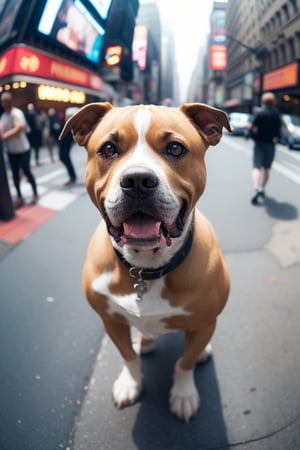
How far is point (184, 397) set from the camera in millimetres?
1687

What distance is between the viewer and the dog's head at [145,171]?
1.14 metres

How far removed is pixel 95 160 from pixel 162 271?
0.57 meters

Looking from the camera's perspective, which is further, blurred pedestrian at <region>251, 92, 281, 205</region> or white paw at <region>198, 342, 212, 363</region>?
blurred pedestrian at <region>251, 92, 281, 205</region>

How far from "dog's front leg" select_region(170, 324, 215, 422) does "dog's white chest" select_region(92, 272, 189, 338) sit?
221mm

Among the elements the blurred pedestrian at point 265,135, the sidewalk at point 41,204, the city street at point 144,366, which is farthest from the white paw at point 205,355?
the blurred pedestrian at point 265,135

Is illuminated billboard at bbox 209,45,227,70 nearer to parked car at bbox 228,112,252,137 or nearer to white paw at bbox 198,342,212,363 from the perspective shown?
parked car at bbox 228,112,252,137

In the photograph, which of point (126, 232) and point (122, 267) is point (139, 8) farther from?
point (122, 267)

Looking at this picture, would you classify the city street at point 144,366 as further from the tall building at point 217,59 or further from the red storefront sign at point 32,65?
the tall building at point 217,59

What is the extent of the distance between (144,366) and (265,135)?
420cm

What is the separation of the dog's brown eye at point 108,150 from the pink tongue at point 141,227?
0.89ft

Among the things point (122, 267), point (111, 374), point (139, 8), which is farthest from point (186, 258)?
point (139, 8)

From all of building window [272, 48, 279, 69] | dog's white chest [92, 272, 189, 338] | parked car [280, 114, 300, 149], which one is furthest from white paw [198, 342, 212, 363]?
building window [272, 48, 279, 69]

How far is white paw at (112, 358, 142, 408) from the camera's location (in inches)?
68.6

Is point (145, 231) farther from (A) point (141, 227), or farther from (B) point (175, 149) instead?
(B) point (175, 149)
